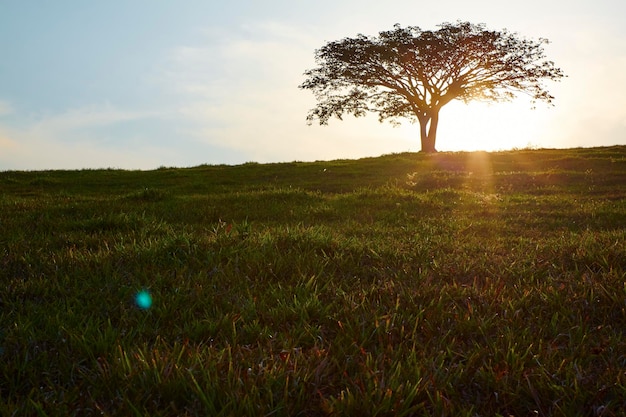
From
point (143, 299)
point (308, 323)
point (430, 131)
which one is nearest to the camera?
point (308, 323)

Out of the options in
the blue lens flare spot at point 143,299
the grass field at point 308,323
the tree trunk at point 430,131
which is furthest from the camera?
the tree trunk at point 430,131

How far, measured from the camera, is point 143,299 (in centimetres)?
398

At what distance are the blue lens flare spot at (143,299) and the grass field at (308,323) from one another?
23 millimetres

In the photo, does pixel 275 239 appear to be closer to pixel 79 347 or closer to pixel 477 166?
pixel 79 347

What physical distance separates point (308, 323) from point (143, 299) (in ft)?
4.49

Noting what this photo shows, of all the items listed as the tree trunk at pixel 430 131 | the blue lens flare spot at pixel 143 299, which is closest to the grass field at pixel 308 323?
the blue lens flare spot at pixel 143 299

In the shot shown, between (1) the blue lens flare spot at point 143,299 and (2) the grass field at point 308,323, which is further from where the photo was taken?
(1) the blue lens flare spot at point 143,299

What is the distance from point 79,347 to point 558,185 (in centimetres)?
1685

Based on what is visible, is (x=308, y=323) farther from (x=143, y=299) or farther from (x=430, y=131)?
(x=430, y=131)

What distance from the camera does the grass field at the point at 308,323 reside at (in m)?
2.54

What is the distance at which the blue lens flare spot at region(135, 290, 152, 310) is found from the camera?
151 inches

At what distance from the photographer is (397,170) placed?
945 inches

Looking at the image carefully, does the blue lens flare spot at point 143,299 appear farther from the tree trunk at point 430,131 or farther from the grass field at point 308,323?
the tree trunk at point 430,131

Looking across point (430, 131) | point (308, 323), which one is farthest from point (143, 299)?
point (430, 131)
